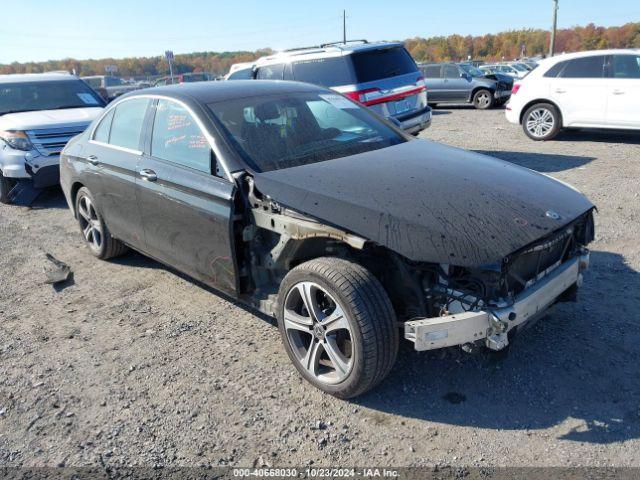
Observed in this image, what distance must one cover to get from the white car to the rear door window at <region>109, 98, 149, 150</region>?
8.40 m

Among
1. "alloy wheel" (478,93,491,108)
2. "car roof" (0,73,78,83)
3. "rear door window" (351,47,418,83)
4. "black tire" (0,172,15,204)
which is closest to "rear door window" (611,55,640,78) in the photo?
"rear door window" (351,47,418,83)

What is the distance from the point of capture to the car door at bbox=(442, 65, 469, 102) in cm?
1845

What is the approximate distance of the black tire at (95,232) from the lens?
5238mm

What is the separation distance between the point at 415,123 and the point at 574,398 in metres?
6.36

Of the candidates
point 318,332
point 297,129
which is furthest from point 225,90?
point 318,332

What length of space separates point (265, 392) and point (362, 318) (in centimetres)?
87

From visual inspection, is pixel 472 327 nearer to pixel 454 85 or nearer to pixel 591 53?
pixel 591 53

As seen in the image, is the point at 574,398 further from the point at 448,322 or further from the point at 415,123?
the point at 415,123

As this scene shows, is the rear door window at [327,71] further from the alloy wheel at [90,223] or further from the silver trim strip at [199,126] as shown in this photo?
the alloy wheel at [90,223]

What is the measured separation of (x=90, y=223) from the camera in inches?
217

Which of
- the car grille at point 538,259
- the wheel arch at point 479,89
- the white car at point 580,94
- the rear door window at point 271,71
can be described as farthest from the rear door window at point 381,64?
the wheel arch at point 479,89

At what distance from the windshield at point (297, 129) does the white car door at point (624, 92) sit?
723 centimetres

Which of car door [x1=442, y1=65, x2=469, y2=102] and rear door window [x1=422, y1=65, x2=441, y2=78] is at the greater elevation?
rear door window [x1=422, y1=65, x2=441, y2=78]

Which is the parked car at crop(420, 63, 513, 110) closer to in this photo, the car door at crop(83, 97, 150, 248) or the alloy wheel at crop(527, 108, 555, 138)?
the alloy wheel at crop(527, 108, 555, 138)
